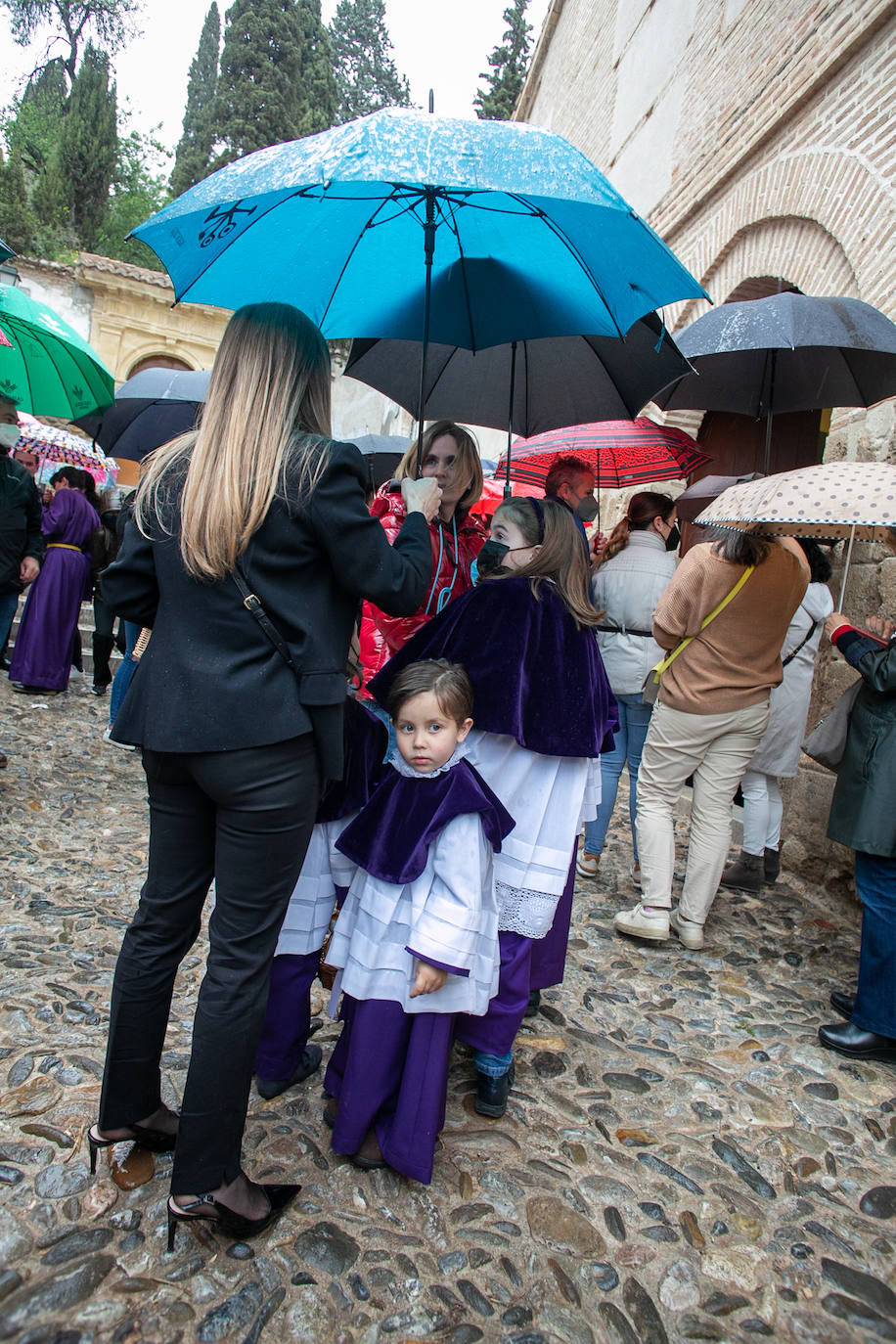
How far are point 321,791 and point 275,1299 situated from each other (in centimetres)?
108

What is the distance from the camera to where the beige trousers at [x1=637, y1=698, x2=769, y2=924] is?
4.00m

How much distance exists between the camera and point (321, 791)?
1984mm

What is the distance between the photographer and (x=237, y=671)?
1.77m

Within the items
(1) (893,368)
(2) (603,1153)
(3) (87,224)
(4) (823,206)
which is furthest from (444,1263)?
(3) (87,224)

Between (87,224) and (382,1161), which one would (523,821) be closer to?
(382,1161)

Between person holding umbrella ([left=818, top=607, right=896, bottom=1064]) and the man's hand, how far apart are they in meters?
1.83

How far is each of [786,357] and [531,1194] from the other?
162 inches

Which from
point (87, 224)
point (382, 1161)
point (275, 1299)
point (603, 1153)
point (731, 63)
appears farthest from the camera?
→ point (87, 224)

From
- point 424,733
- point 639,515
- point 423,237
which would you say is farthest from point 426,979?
point 639,515

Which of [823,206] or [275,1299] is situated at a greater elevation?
[823,206]

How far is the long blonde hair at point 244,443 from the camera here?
174cm

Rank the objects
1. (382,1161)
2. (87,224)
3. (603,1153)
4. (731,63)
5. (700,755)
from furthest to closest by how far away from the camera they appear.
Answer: (87,224), (731,63), (700,755), (603,1153), (382,1161)

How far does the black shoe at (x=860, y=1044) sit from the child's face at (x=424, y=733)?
80.6 inches

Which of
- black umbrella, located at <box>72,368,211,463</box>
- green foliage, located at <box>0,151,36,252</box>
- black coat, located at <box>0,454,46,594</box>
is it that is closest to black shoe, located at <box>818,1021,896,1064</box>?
black umbrella, located at <box>72,368,211,463</box>
